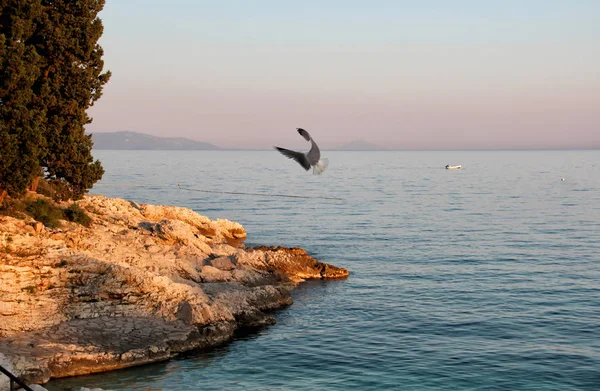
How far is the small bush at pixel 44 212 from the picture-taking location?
38969mm

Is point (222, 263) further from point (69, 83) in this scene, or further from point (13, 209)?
point (69, 83)

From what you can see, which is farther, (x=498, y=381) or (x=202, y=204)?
(x=202, y=204)

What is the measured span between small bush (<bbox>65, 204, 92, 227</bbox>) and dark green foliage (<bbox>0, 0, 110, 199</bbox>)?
3.10 ft

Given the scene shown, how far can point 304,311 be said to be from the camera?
37.6 m

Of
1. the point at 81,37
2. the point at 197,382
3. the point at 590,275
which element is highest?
the point at 81,37

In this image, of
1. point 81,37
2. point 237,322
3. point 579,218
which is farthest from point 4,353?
point 579,218

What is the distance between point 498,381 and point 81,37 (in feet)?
102

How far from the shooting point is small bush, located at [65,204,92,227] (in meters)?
41.7

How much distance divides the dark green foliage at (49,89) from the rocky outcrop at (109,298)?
3.47m

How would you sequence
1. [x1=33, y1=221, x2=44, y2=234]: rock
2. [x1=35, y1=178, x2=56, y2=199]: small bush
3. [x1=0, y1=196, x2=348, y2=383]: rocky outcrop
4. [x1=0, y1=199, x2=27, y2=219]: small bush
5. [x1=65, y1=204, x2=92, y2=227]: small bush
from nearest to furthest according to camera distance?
[x1=0, y1=196, x2=348, y2=383]: rocky outcrop < [x1=33, y1=221, x2=44, y2=234]: rock < [x1=0, y1=199, x2=27, y2=219]: small bush < [x1=65, y1=204, x2=92, y2=227]: small bush < [x1=35, y1=178, x2=56, y2=199]: small bush

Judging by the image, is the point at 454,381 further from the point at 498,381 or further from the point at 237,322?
the point at 237,322

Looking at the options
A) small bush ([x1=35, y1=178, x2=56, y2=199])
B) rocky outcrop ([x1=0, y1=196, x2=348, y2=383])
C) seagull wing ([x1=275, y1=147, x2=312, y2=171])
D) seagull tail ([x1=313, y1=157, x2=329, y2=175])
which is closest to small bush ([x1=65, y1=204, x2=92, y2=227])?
rocky outcrop ([x1=0, y1=196, x2=348, y2=383])

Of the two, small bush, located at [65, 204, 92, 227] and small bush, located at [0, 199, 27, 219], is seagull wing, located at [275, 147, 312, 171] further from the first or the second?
small bush, located at [65, 204, 92, 227]

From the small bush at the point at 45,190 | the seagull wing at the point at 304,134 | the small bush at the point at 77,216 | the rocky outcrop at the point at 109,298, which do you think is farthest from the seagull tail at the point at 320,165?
the small bush at the point at 45,190
